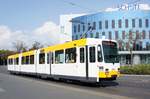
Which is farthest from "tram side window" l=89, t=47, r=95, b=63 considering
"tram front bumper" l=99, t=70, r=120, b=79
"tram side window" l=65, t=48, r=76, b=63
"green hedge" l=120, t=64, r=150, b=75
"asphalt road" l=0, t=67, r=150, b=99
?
"green hedge" l=120, t=64, r=150, b=75

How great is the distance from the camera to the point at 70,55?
27016 millimetres

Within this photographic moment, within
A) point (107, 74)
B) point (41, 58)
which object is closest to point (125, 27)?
point (41, 58)

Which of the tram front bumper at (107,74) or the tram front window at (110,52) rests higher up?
the tram front window at (110,52)

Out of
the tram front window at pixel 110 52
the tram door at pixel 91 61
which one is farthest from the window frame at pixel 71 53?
the tram front window at pixel 110 52

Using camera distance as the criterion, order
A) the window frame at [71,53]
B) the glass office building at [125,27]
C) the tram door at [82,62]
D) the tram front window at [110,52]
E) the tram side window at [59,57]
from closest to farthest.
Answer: the tram front window at [110,52] < the tram door at [82,62] < the window frame at [71,53] < the tram side window at [59,57] < the glass office building at [125,27]

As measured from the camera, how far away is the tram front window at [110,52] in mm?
23547

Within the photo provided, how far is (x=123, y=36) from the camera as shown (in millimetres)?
96312

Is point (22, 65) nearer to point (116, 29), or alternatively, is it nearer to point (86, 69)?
point (86, 69)

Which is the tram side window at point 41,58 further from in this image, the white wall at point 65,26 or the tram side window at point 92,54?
the white wall at point 65,26

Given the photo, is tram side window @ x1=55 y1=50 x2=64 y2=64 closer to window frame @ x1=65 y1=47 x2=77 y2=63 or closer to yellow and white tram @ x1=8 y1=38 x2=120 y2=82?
yellow and white tram @ x1=8 y1=38 x2=120 y2=82

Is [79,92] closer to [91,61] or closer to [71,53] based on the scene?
[91,61]

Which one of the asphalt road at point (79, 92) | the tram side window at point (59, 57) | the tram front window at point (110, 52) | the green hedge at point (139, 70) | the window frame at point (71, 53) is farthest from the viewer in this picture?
the green hedge at point (139, 70)

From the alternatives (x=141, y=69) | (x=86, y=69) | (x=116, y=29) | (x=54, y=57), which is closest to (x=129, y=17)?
(x=116, y=29)

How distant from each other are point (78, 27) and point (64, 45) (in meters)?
81.0
